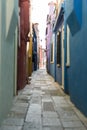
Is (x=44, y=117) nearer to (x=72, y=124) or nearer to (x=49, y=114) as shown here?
(x=49, y=114)

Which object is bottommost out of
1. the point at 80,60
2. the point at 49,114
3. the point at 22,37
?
the point at 49,114

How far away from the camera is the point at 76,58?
27.5ft

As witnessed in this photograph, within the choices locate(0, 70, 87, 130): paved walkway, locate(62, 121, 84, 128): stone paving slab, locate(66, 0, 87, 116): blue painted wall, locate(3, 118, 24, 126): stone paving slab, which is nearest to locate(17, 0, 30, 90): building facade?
locate(0, 70, 87, 130): paved walkway

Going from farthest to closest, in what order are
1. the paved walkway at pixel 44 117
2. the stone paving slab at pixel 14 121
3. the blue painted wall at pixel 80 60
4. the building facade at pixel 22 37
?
the building facade at pixel 22 37
the blue painted wall at pixel 80 60
the stone paving slab at pixel 14 121
the paved walkway at pixel 44 117

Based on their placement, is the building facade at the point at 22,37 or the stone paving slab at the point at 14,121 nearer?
the stone paving slab at the point at 14,121

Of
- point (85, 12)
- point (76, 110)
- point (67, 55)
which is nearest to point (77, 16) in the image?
point (85, 12)

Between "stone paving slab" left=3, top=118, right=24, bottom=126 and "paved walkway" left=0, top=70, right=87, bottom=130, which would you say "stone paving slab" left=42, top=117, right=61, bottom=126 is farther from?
"stone paving slab" left=3, top=118, right=24, bottom=126

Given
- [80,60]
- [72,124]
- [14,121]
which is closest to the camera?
[72,124]

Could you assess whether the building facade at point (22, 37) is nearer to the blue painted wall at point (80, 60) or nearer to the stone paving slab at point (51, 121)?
the blue painted wall at point (80, 60)

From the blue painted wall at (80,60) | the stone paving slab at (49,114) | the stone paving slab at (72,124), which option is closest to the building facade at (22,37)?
the blue painted wall at (80,60)

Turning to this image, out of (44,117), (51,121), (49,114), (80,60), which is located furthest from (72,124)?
(80,60)

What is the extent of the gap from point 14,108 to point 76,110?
1574 mm

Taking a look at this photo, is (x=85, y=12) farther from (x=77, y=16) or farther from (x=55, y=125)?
(x=55, y=125)

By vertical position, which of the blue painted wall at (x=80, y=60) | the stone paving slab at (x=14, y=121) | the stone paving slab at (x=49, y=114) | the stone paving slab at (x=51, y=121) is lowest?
the stone paving slab at (x=49, y=114)
